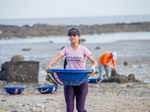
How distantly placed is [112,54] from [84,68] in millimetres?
7248

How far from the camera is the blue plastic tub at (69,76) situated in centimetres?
569

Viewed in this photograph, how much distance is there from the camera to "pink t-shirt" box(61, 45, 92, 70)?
6.02 meters

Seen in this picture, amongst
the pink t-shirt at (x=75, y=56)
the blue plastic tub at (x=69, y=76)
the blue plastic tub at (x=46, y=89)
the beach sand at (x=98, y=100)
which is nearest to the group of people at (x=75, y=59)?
the pink t-shirt at (x=75, y=56)

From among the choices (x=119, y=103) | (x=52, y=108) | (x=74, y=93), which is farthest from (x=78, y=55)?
(x=119, y=103)

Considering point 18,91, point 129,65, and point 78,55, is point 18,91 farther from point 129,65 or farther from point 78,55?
point 129,65

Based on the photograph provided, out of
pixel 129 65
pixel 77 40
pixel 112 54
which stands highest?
pixel 77 40

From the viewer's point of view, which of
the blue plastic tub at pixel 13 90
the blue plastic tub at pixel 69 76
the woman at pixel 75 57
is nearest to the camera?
the blue plastic tub at pixel 69 76

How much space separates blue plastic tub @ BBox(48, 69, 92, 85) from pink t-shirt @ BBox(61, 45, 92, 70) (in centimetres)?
30

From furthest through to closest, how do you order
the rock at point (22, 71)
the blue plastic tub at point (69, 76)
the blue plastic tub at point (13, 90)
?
the rock at point (22, 71), the blue plastic tub at point (13, 90), the blue plastic tub at point (69, 76)

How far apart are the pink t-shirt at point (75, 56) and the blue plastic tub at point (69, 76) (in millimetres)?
301

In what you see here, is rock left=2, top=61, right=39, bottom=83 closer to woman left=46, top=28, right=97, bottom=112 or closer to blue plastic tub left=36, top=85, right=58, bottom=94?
blue plastic tub left=36, top=85, right=58, bottom=94

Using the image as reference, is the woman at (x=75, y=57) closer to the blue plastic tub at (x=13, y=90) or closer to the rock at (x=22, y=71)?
the blue plastic tub at (x=13, y=90)

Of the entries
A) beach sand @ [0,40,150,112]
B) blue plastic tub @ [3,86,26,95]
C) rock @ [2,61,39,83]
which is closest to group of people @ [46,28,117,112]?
beach sand @ [0,40,150,112]

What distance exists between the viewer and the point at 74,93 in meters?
6.20
